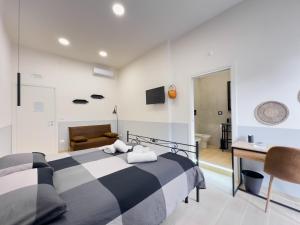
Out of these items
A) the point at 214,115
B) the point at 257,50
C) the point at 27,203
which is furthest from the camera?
the point at 214,115

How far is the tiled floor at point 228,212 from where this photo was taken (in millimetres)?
1586

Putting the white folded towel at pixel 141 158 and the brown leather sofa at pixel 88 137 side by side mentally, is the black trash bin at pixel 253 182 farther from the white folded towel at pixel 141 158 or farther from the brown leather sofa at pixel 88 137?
the brown leather sofa at pixel 88 137

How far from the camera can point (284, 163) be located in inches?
63.2

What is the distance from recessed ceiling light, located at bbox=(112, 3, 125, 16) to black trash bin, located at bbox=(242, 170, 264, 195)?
11.2 feet

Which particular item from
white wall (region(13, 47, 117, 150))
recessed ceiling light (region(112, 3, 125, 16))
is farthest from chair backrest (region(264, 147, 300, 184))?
white wall (region(13, 47, 117, 150))

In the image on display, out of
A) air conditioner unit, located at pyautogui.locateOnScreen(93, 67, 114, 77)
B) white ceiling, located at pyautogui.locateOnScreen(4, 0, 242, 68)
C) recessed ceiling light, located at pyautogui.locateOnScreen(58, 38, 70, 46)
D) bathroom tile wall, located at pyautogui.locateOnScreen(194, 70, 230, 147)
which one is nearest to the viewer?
white ceiling, located at pyautogui.locateOnScreen(4, 0, 242, 68)

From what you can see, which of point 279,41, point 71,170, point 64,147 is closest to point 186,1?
point 279,41

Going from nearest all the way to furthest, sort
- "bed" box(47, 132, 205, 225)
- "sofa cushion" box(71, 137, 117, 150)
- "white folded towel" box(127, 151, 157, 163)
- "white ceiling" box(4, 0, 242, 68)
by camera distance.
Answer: "bed" box(47, 132, 205, 225)
"white folded towel" box(127, 151, 157, 163)
"white ceiling" box(4, 0, 242, 68)
"sofa cushion" box(71, 137, 117, 150)

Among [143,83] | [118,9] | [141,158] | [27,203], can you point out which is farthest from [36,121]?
[27,203]

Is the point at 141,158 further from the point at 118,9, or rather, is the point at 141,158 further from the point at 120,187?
the point at 118,9

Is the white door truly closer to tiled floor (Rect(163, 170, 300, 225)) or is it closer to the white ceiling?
the white ceiling

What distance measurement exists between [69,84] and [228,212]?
4871 mm

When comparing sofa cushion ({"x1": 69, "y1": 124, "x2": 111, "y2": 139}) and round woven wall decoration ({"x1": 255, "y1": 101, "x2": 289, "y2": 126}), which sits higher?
round woven wall decoration ({"x1": 255, "y1": 101, "x2": 289, "y2": 126})

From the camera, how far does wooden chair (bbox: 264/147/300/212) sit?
153 cm
